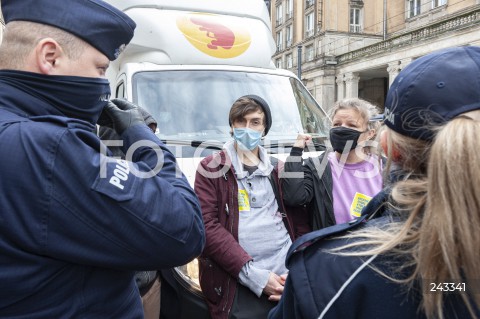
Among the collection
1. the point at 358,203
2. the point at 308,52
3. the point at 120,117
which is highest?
the point at 308,52

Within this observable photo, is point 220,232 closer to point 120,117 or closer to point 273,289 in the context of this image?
point 273,289

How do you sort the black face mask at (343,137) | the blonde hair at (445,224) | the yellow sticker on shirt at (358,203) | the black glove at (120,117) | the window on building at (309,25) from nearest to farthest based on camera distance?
the blonde hair at (445,224), the black glove at (120,117), the yellow sticker on shirt at (358,203), the black face mask at (343,137), the window on building at (309,25)

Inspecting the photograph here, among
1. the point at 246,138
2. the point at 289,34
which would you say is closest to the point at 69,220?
the point at 246,138

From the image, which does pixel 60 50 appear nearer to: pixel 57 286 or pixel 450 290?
pixel 57 286

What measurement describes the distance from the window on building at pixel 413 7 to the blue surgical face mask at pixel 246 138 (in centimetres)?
4086

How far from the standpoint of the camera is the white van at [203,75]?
4203 mm

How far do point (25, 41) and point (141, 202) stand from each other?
24.7 inches

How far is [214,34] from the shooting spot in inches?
201

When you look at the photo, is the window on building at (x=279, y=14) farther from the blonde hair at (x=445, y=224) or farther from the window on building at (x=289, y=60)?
the blonde hair at (x=445, y=224)

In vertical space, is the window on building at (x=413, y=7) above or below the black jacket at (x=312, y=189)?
above

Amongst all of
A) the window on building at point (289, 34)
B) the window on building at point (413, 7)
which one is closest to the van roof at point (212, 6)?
the window on building at point (413, 7)

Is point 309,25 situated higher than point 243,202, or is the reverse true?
point 309,25

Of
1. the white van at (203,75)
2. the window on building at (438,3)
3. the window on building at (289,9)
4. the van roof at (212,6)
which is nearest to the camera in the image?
the white van at (203,75)

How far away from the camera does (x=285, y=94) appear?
4.83 m
